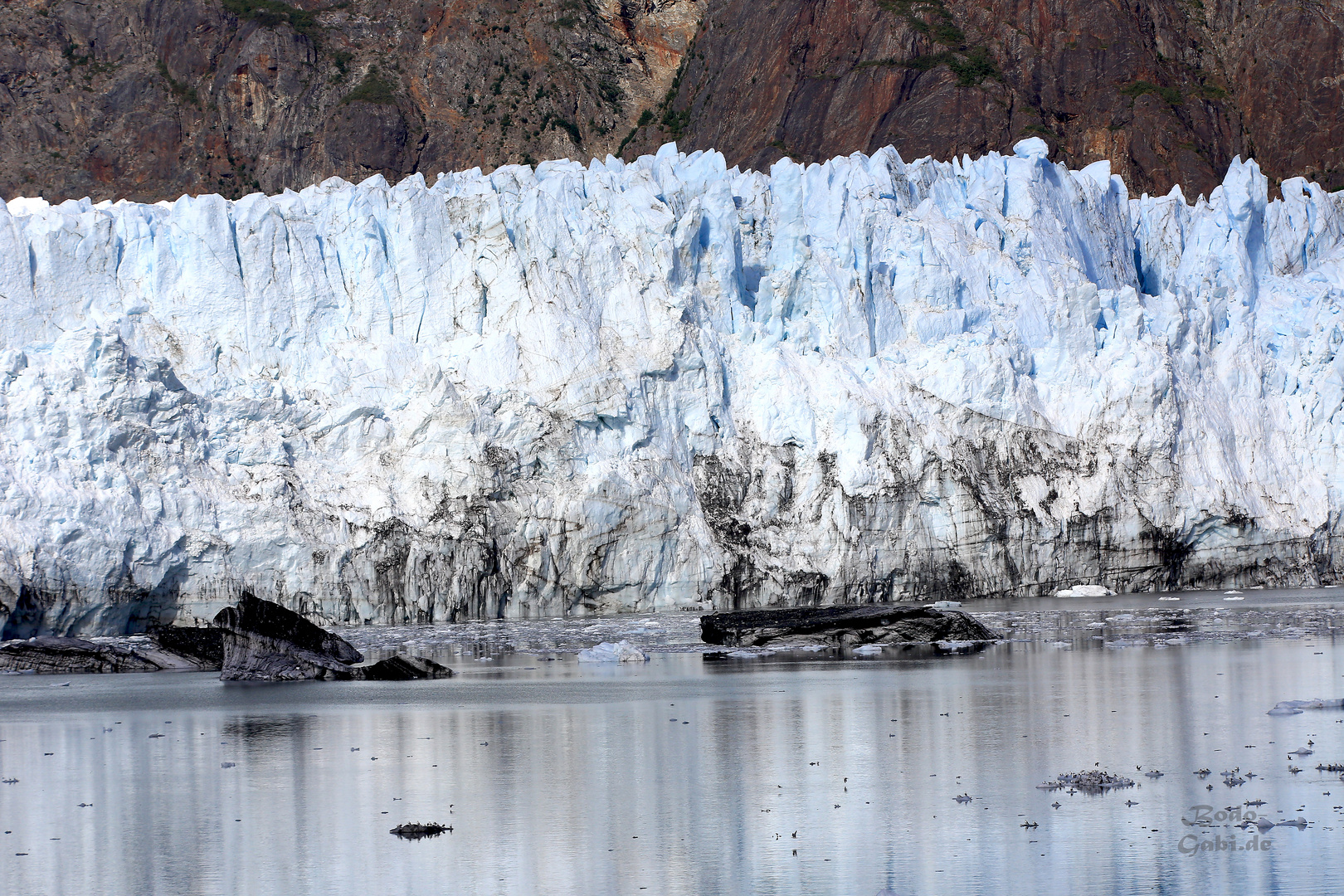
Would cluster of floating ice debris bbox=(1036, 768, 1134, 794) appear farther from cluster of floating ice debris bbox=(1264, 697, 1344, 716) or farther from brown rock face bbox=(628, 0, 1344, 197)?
brown rock face bbox=(628, 0, 1344, 197)

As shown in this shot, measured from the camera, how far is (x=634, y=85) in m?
68.4

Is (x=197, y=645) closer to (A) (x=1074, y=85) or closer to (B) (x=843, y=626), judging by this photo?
(B) (x=843, y=626)

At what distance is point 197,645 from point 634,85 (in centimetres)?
5221

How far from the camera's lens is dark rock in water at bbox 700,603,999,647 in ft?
63.1

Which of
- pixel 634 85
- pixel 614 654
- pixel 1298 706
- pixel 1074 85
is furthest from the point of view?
pixel 634 85

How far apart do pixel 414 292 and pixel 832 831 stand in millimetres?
20968

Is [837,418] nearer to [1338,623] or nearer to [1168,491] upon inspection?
[1168,491]

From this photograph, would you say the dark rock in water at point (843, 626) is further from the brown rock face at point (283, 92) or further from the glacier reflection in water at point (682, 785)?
the brown rock face at point (283, 92)

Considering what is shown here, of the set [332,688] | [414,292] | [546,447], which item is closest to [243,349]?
[414,292]

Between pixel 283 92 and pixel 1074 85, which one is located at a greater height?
pixel 283 92

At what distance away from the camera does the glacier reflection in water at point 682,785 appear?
23.0ft

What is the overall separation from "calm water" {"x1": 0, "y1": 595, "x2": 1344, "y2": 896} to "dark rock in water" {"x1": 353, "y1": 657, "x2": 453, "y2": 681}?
1055 mm

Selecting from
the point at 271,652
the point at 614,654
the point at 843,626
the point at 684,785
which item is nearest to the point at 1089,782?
the point at 684,785

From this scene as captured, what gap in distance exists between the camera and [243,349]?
2662 centimetres
